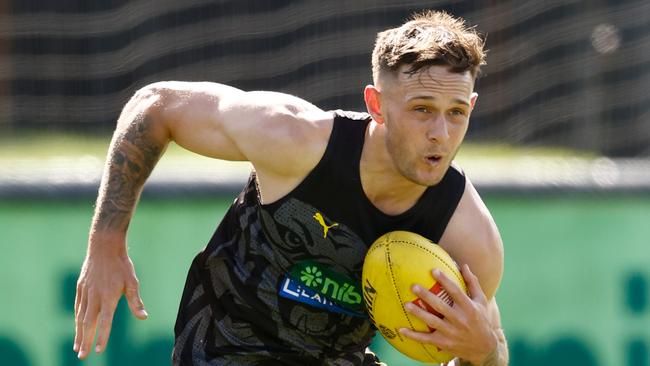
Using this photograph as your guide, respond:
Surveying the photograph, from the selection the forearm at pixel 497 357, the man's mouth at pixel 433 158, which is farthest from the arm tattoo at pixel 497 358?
the man's mouth at pixel 433 158

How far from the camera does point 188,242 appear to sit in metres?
6.86

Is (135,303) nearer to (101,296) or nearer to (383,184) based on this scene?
(101,296)

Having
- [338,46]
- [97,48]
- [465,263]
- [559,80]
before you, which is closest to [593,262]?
[559,80]

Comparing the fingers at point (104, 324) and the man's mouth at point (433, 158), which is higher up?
the man's mouth at point (433, 158)

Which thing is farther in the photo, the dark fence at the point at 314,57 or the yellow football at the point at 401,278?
the dark fence at the point at 314,57

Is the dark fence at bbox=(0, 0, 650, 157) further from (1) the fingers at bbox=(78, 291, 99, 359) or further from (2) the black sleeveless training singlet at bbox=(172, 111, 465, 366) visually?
(1) the fingers at bbox=(78, 291, 99, 359)

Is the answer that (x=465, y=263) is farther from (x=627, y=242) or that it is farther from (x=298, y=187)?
(x=627, y=242)

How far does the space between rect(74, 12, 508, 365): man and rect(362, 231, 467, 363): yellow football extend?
0.06 meters

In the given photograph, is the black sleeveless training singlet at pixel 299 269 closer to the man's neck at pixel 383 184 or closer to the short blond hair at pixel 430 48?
the man's neck at pixel 383 184

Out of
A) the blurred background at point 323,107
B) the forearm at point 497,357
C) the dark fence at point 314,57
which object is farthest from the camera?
the dark fence at point 314,57

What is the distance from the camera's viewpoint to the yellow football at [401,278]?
14.8 ft

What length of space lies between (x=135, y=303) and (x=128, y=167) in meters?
0.59

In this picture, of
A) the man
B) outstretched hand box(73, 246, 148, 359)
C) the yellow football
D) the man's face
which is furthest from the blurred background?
the man's face

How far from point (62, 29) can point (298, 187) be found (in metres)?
2.98
